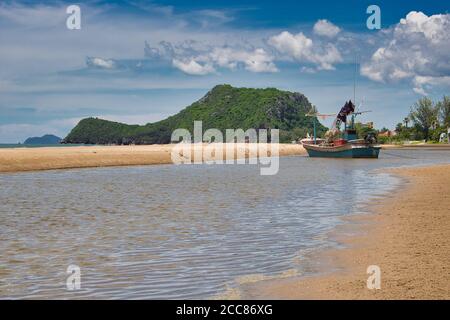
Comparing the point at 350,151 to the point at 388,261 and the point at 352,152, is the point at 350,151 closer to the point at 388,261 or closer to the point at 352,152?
the point at 352,152

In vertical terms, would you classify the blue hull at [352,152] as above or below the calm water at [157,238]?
above

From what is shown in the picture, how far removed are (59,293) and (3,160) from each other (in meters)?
46.0

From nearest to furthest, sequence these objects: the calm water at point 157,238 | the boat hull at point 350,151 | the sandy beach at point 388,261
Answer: the sandy beach at point 388,261, the calm water at point 157,238, the boat hull at point 350,151

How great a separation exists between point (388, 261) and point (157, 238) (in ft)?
21.0

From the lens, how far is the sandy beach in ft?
31.2

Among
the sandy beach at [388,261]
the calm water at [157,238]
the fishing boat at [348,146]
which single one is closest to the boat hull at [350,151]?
the fishing boat at [348,146]

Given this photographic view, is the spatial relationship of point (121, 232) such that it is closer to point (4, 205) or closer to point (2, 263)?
point (2, 263)

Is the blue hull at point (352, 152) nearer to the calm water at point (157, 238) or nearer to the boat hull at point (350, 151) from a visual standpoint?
the boat hull at point (350, 151)

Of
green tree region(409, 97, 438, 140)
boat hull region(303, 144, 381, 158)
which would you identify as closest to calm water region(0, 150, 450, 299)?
boat hull region(303, 144, 381, 158)

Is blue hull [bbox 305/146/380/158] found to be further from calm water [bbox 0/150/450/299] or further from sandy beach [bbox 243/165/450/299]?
sandy beach [bbox 243/165/450/299]

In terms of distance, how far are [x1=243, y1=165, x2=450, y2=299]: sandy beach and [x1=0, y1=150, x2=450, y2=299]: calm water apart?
0.77 meters

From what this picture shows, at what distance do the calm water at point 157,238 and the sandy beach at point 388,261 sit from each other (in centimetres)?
77

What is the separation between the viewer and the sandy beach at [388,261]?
950 centimetres

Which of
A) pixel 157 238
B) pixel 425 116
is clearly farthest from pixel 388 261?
pixel 425 116
